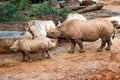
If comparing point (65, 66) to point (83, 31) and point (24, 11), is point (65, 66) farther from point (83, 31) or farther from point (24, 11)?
point (24, 11)

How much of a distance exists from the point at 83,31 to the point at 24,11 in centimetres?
483

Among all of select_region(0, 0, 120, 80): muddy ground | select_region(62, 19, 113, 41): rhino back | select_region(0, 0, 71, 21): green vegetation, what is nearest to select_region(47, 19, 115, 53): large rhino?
select_region(62, 19, 113, 41): rhino back

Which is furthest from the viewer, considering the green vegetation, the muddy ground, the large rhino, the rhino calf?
the green vegetation

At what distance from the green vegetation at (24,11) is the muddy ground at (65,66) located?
9.22 feet

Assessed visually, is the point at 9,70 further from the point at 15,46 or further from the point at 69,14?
the point at 69,14

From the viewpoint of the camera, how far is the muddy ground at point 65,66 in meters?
8.32

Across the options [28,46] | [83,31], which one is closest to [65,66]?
[28,46]

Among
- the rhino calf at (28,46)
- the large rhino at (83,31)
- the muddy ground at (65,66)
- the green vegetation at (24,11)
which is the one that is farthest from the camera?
the green vegetation at (24,11)

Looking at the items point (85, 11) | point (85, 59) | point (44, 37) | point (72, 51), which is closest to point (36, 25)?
point (44, 37)

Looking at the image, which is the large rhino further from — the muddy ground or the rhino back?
the muddy ground

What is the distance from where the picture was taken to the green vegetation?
41.6 feet

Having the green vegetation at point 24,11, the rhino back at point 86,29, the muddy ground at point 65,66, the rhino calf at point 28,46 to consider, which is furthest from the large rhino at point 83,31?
the green vegetation at point 24,11

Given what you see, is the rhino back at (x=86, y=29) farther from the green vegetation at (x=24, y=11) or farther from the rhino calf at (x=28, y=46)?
the green vegetation at (x=24, y=11)

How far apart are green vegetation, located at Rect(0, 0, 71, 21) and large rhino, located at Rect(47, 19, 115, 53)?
3.00 m
